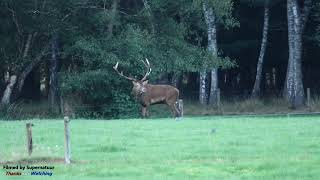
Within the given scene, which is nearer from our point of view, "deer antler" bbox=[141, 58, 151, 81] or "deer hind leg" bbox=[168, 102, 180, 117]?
"deer hind leg" bbox=[168, 102, 180, 117]

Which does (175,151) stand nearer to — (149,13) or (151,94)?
(151,94)

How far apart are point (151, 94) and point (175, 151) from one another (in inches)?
718

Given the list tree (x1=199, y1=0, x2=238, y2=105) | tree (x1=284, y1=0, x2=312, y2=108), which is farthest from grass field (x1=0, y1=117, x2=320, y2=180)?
tree (x1=284, y1=0, x2=312, y2=108)

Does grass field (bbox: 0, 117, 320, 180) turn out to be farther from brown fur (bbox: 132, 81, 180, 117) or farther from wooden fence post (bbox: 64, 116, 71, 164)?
brown fur (bbox: 132, 81, 180, 117)

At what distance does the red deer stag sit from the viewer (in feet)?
116

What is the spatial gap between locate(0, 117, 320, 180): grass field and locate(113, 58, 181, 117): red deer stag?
1040 centimetres

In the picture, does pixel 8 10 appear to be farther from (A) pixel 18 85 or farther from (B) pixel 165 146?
(B) pixel 165 146

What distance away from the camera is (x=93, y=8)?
37969mm

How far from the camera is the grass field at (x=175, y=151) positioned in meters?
14.1

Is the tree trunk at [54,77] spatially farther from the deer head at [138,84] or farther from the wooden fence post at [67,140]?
the wooden fence post at [67,140]

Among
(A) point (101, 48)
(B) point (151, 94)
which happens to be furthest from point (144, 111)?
(A) point (101, 48)

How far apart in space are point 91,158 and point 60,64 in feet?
85.9

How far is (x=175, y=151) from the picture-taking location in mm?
17438

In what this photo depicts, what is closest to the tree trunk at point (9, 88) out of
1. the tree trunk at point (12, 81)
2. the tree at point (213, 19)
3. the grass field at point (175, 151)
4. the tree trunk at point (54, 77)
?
the tree trunk at point (12, 81)
